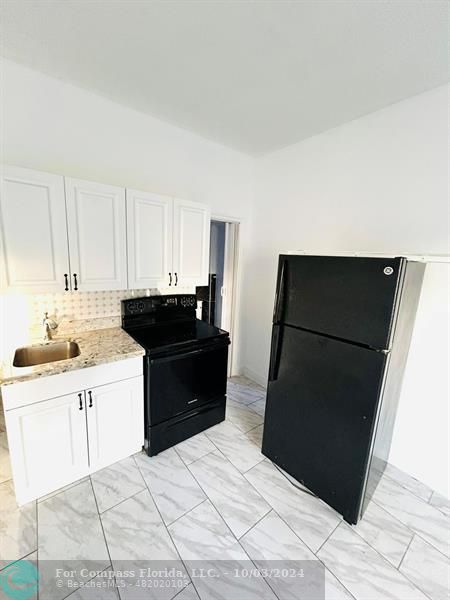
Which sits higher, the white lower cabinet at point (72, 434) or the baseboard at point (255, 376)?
the white lower cabinet at point (72, 434)

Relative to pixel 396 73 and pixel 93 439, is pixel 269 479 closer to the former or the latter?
pixel 93 439

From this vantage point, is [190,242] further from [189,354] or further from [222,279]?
[222,279]

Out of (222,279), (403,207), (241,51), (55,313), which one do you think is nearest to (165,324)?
(55,313)

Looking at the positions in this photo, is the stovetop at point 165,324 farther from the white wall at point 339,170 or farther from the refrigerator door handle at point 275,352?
the white wall at point 339,170

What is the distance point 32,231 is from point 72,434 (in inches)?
53.0

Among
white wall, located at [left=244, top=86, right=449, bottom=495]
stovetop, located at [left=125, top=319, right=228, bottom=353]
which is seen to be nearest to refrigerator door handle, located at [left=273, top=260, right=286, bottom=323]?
stovetop, located at [left=125, top=319, right=228, bottom=353]

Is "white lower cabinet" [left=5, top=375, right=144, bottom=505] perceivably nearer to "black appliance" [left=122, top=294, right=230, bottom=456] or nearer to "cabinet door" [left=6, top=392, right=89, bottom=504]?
"cabinet door" [left=6, top=392, right=89, bottom=504]

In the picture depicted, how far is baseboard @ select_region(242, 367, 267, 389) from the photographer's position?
313 centimetres

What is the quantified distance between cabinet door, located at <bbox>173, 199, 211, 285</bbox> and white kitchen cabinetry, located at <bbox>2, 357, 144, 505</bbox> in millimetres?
895

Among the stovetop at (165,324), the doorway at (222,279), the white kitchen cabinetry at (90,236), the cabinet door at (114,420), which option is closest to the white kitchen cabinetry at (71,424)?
the cabinet door at (114,420)

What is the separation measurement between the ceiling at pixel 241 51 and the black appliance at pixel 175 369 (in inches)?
65.7

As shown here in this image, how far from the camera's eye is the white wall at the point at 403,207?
66.7 inches

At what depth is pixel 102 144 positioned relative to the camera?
2014mm

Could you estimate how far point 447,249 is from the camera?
5.41ft
